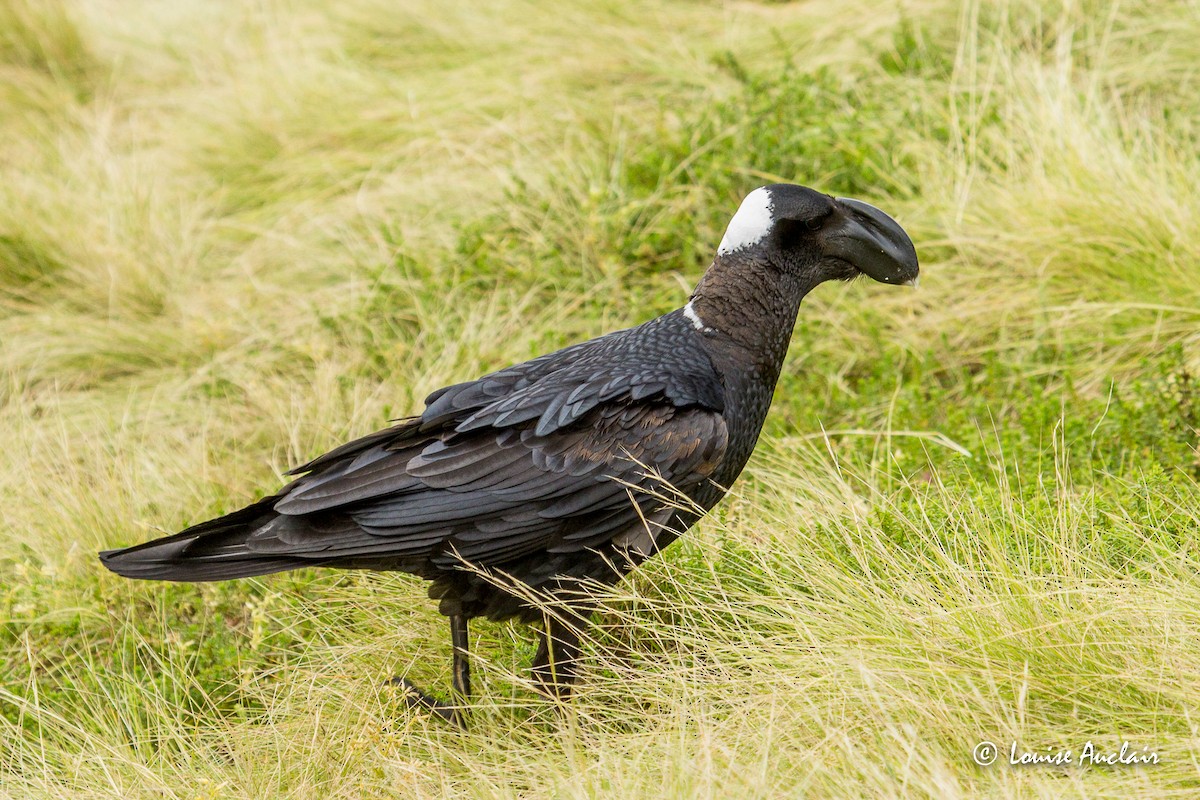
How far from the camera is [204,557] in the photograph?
320 cm

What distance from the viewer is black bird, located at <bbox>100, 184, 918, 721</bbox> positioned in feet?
10.4

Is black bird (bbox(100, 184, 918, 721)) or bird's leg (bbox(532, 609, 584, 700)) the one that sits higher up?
black bird (bbox(100, 184, 918, 721))

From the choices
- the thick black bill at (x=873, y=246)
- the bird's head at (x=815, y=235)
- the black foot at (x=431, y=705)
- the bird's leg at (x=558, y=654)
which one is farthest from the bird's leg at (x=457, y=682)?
the thick black bill at (x=873, y=246)

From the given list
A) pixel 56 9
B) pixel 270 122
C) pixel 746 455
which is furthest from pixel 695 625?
pixel 56 9

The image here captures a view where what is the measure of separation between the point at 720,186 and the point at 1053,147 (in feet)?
4.53

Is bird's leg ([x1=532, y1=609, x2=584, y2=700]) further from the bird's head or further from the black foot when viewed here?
the bird's head

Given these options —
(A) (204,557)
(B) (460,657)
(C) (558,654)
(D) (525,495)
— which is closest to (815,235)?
(D) (525,495)

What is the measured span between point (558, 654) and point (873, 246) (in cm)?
147

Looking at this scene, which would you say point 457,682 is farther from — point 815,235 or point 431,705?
point 815,235

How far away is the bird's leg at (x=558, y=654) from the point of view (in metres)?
3.21

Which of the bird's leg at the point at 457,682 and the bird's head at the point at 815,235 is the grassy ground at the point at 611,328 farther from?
the bird's head at the point at 815,235

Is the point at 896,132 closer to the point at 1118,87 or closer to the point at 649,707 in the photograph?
the point at 1118,87

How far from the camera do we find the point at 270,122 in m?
6.64

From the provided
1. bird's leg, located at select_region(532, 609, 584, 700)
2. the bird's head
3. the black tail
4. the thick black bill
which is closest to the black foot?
bird's leg, located at select_region(532, 609, 584, 700)
